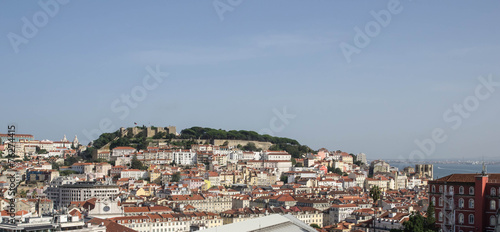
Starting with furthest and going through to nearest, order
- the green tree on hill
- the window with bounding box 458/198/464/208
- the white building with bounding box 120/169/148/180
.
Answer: the green tree on hill
the white building with bounding box 120/169/148/180
the window with bounding box 458/198/464/208

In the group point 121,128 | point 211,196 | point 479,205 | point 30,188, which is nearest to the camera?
point 479,205

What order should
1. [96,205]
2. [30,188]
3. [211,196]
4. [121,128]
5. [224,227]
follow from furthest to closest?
[121,128] < [30,188] < [211,196] < [96,205] < [224,227]

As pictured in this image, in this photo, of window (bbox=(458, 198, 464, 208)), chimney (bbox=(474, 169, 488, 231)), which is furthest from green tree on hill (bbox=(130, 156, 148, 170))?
chimney (bbox=(474, 169, 488, 231))

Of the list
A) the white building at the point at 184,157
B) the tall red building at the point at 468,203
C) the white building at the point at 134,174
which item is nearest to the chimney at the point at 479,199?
the tall red building at the point at 468,203

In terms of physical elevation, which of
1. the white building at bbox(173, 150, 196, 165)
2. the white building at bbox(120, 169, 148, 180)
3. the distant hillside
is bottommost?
the white building at bbox(120, 169, 148, 180)

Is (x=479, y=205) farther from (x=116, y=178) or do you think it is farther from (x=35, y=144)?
(x=35, y=144)

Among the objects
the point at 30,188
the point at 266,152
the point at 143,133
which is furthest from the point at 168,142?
the point at 30,188

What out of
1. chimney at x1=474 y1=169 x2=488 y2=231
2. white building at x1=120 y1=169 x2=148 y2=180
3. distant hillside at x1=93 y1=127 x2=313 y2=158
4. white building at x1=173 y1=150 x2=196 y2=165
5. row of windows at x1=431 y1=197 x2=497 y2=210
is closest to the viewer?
row of windows at x1=431 y1=197 x2=497 y2=210

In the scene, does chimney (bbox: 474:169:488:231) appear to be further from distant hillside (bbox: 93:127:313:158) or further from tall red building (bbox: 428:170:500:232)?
distant hillside (bbox: 93:127:313:158)
